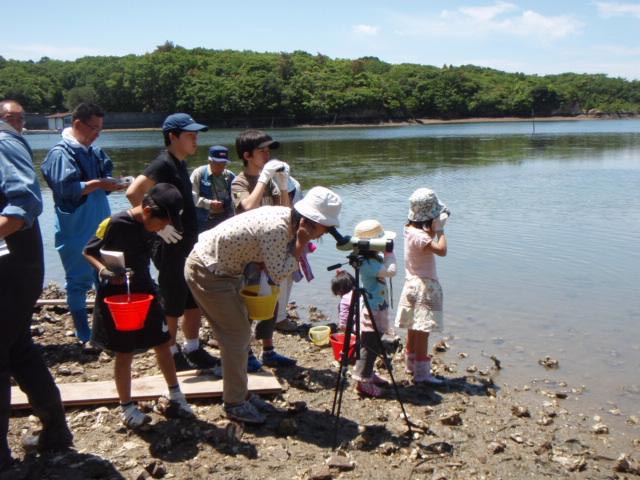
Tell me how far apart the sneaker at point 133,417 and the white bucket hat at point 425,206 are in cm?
274

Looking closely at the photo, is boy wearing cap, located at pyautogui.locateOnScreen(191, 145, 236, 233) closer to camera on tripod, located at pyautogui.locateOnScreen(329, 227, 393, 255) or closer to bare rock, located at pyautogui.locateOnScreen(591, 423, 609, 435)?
camera on tripod, located at pyautogui.locateOnScreen(329, 227, 393, 255)

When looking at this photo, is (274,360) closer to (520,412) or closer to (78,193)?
(520,412)

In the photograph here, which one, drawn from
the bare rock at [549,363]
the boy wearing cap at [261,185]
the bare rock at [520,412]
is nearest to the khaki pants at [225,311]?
the boy wearing cap at [261,185]

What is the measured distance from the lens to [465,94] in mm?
145500

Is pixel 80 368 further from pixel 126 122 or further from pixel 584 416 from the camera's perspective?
pixel 126 122

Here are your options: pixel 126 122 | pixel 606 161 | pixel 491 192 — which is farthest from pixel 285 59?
pixel 491 192

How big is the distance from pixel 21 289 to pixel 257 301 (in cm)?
150

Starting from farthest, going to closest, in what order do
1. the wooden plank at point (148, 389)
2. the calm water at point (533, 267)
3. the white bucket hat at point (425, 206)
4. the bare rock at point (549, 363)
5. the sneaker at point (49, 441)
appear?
1. the calm water at point (533, 267)
2. the bare rock at point (549, 363)
3. the white bucket hat at point (425, 206)
4. the wooden plank at point (148, 389)
5. the sneaker at point (49, 441)

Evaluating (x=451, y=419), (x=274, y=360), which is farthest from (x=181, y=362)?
(x=451, y=419)

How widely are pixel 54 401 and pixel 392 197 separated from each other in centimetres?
1614

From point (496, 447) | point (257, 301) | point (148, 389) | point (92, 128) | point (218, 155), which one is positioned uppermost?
point (92, 128)

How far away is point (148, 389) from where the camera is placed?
16.7ft

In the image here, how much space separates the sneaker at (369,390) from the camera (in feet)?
18.1

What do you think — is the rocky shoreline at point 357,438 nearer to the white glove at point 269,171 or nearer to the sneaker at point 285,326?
the sneaker at point 285,326
